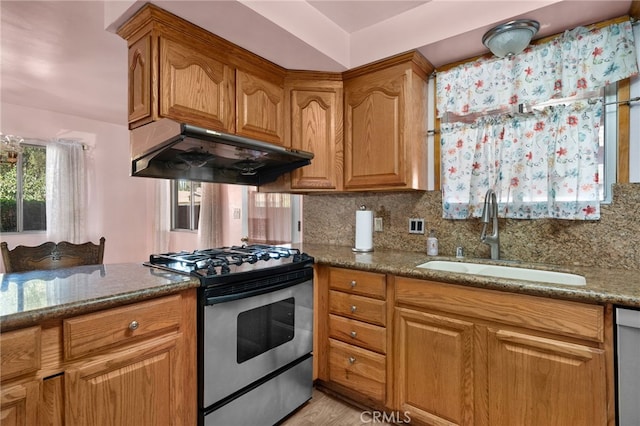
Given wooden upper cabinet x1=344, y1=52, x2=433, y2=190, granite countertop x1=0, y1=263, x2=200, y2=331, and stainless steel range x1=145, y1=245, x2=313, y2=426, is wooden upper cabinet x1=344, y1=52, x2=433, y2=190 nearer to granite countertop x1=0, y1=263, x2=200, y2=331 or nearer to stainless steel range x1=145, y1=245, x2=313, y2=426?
stainless steel range x1=145, y1=245, x2=313, y2=426

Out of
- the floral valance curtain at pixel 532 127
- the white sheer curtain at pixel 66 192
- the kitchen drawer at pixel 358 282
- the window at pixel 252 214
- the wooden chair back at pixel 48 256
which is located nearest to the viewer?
the floral valance curtain at pixel 532 127

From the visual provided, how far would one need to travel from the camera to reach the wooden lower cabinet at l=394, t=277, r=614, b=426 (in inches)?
48.6

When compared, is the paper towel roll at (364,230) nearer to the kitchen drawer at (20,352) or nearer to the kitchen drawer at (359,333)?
the kitchen drawer at (359,333)

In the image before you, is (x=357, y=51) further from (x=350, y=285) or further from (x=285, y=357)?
(x=285, y=357)

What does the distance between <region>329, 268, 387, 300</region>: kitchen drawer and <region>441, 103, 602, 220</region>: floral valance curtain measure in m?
0.73

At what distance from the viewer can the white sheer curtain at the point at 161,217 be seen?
16.1 ft

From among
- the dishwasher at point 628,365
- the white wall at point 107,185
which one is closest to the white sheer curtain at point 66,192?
the white wall at point 107,185

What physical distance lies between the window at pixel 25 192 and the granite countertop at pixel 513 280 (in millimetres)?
3849

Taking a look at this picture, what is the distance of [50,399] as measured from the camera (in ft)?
3.44

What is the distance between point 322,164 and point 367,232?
585 millimetres

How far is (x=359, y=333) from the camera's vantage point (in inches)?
74.3

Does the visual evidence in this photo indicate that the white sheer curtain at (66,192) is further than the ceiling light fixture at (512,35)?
Yes

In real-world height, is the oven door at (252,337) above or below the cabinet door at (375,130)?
below

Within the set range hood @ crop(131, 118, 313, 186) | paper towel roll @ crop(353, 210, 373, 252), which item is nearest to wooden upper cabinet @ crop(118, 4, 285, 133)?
range hood @ crop(131, 118, 313, 186)
